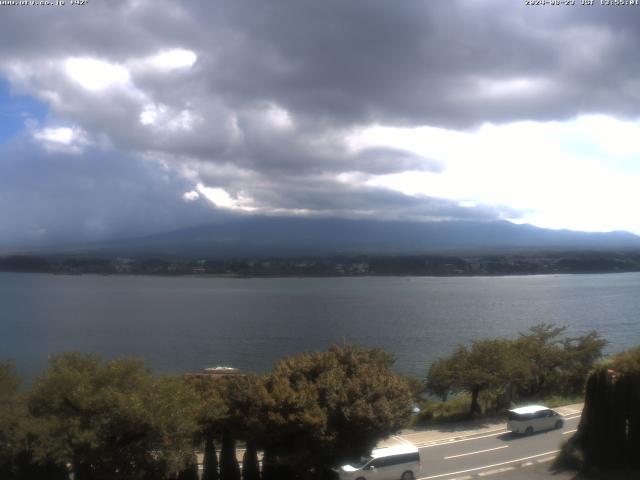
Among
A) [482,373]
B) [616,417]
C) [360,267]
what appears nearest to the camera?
[616,417]

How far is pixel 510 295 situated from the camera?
84.9m

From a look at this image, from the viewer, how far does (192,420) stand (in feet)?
37.9

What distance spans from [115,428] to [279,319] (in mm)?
47976

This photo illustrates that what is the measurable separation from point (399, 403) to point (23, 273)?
482 ft

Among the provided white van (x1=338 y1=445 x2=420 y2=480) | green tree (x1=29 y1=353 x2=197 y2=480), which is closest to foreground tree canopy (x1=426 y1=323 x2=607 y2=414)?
white van (x1=338 y1=445 x2=420 y2=480)

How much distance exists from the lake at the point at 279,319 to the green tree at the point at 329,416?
1359 centimetres

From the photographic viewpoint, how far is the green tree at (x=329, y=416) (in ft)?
38.5

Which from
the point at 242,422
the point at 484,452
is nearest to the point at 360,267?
the point at 484,452

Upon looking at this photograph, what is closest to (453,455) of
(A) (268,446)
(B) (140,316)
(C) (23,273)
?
(A) (268,446)

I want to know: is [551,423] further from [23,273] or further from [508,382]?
[23,273]

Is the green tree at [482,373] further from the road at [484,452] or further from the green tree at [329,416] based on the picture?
the green tree at [329,416]

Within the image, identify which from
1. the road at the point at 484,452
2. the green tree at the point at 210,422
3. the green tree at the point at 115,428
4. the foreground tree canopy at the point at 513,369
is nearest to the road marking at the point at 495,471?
the road at the point at 484,452

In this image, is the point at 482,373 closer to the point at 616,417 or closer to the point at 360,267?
the point at 616,417

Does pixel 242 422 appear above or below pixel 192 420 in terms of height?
below
